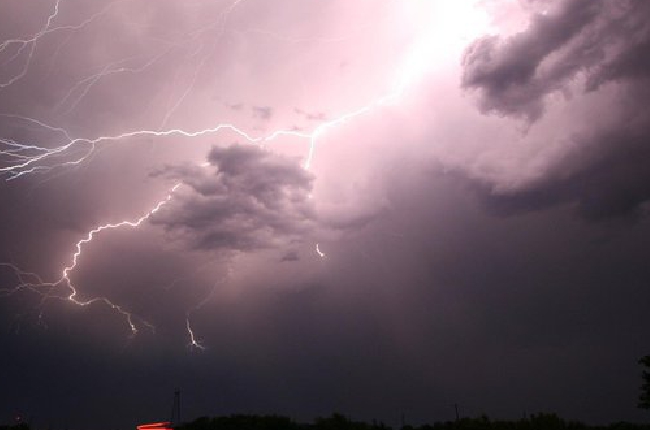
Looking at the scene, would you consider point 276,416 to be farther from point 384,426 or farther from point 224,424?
point 384,426

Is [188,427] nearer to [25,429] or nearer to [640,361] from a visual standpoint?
[25,429]

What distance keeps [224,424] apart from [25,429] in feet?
Result: 43.2

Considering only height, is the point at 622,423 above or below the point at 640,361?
below

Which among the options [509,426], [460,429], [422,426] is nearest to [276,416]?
[422,426]

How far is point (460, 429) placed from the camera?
24.0 meters

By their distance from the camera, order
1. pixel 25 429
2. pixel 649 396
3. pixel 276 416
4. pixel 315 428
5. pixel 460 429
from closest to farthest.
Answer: pixel 649 396, pixel 460 429, pixel 315 428, pixel 276 416, pixel 25 429

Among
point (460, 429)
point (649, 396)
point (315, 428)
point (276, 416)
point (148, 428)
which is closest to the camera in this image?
point (148, 428)

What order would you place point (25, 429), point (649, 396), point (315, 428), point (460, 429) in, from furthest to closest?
point (25, 429)
point (315, 428)
point (460, 429)
point (649, 396)

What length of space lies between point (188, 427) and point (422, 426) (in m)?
11.5

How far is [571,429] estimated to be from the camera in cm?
2325

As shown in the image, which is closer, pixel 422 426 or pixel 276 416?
pixel 422 426

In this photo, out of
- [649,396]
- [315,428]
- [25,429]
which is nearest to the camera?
[649,396]

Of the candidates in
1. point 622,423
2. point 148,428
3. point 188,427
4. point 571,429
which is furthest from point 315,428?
point 622,423

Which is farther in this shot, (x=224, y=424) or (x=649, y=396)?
(x=224, y=424)
